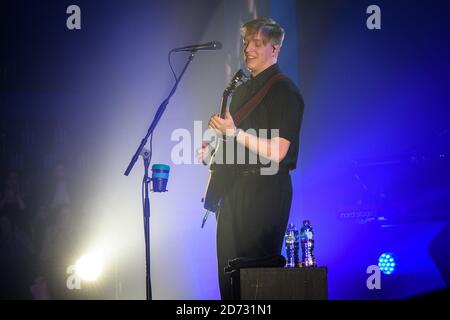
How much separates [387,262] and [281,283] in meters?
2.02

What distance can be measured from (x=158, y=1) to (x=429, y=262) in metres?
3.41

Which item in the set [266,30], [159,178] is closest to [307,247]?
[159,178]

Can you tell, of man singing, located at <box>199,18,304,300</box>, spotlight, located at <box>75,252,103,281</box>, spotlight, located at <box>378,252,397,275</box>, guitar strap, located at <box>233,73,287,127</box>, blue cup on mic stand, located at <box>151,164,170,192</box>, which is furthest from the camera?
spotlight, located at <box>75,252,103,281</box>

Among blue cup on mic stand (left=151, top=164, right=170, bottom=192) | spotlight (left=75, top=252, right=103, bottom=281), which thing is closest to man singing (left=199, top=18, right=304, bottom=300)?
blue cup on mic stand (left=151, top=164, right=170, bottom=192)

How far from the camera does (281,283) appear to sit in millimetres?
2670

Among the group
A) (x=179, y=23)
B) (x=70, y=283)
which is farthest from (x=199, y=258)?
(x=179, y=23)

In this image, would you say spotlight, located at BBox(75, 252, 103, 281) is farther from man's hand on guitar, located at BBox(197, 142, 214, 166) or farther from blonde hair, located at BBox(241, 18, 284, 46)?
blonde hair, located at BBox(241, 18, 284, 46)

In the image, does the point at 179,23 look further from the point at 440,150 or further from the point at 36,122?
the point at 440,150

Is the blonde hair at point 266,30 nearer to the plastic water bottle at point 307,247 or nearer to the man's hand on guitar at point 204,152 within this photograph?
the man's hand on guitar at point 204,152

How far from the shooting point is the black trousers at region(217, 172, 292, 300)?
3023mm

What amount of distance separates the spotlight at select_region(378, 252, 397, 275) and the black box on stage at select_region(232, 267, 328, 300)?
1.83m
